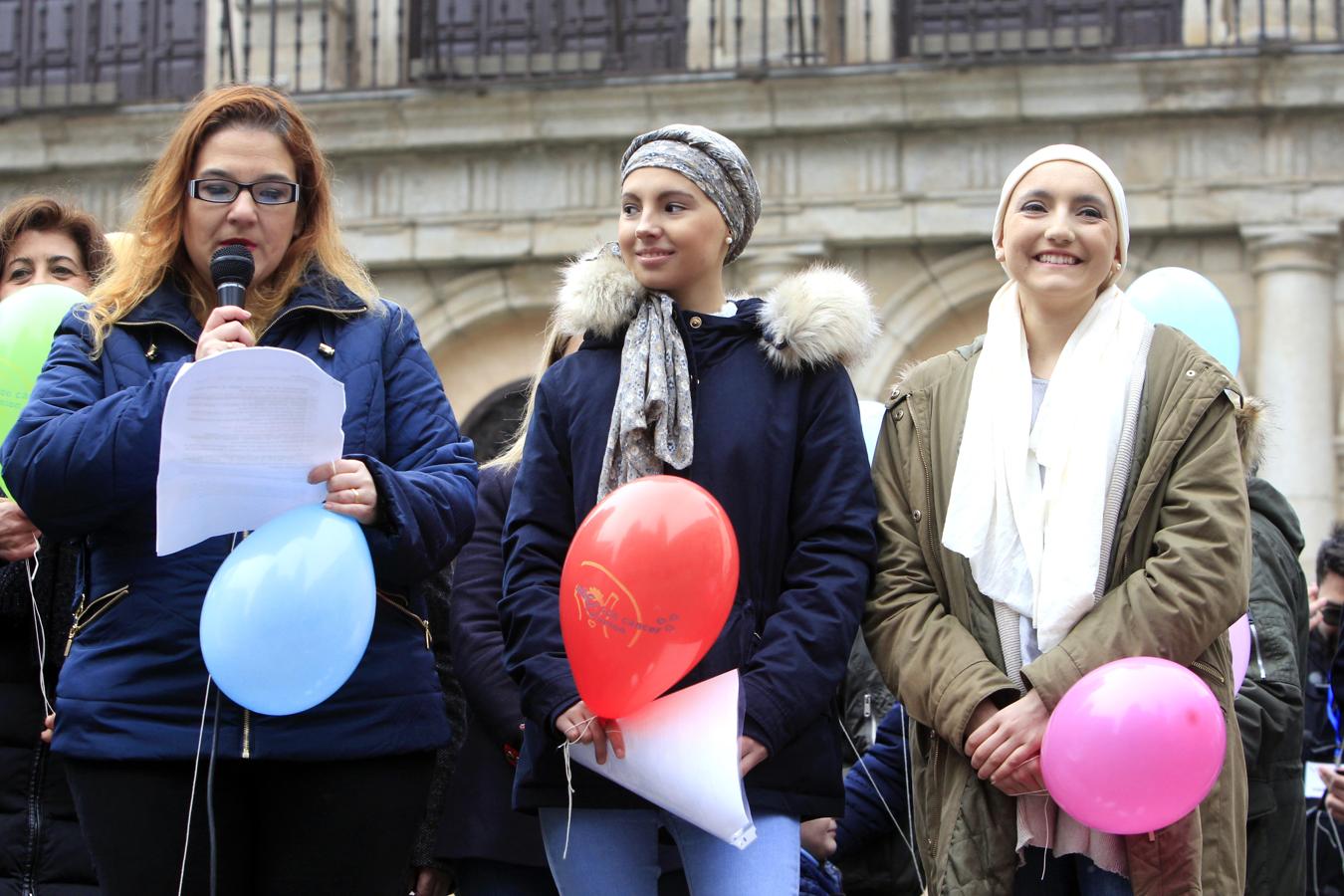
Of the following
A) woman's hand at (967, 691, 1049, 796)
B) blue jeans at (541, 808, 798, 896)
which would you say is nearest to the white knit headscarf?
woman's hand at (967, 691, 1049, 796)

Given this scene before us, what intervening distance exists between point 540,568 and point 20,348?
1.49 meters

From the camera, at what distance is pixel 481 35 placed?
1139 cm

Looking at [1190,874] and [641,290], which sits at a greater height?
[641,290]

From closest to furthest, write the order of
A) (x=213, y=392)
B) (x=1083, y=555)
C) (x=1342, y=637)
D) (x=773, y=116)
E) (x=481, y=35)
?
(x=213, y=392) → (x=1083, y=555) → (x=1342, y=637) → (x=773, y=116) → (x=481, y=35)

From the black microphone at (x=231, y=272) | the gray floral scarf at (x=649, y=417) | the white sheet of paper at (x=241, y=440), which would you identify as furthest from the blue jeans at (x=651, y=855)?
the black microphone at (x=231, y=272)

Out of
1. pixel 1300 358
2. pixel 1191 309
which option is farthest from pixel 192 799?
pixel 1300 358

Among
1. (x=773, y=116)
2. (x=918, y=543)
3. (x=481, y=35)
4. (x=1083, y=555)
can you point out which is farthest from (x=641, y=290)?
(x=481, y=35)

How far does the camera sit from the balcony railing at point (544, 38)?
33.7 ft

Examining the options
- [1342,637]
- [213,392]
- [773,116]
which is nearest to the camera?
[213,392]

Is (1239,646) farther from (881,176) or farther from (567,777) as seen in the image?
(881,176)

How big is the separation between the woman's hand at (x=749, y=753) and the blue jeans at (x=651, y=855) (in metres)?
0.12

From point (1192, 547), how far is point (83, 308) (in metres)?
2.04

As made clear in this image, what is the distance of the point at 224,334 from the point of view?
279 centimetres

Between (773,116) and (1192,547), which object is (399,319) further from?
(773,116)
